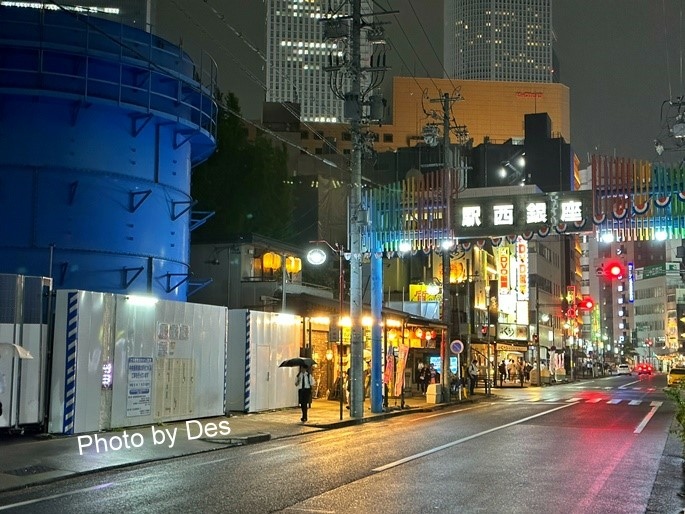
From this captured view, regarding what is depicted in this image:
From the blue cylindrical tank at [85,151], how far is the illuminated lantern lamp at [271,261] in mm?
10031

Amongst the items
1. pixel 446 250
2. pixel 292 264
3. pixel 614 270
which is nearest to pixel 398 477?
pixel 446 250

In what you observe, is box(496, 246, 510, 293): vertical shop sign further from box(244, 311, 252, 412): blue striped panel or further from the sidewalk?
box(244, 311, 252, 412): blue striped panel

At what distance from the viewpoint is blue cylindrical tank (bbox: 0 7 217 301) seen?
78.7ft

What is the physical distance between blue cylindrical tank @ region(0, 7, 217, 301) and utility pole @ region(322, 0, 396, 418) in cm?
584

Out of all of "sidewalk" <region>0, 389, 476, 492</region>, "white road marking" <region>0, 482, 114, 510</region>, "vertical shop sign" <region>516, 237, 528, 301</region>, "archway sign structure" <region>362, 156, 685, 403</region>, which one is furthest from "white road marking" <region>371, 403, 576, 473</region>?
"vertical shop sign" <region>516, 237, 528, 301</region>

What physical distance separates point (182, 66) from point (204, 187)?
24661 millimetres

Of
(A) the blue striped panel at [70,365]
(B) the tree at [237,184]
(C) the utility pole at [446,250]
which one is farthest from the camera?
(B) the tree at [237,184]

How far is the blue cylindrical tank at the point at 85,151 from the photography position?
2398 centimetres

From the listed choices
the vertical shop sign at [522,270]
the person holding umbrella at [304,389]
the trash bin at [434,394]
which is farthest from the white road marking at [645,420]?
the vertical shop sign at [522,270]

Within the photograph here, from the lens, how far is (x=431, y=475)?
13312mm

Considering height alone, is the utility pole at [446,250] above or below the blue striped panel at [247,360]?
above

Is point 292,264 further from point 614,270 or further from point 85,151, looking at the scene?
point 85,151

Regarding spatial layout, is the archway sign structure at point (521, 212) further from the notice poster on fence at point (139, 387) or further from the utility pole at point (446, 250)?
the notice poster on fence at point (139, 387)

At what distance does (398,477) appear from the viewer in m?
13.1
